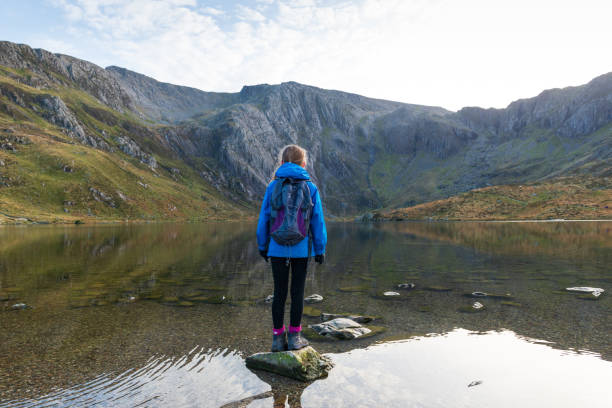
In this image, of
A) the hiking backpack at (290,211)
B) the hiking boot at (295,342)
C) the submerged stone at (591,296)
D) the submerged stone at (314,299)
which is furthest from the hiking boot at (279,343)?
the submerged stone at (591,296)

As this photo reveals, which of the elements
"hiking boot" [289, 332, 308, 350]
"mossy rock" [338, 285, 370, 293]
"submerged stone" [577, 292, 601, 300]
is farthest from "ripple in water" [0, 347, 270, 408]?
"submerged stone" [577, 292, 601, 300]

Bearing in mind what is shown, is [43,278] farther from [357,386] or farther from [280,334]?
[357,386]

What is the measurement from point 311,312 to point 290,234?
7.45 meters

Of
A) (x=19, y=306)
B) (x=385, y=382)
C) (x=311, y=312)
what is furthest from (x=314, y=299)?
(x=19, y=306)

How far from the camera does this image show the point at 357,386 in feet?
24.1

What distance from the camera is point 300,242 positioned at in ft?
→ 27.7

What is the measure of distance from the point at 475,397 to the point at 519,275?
18.8 metres

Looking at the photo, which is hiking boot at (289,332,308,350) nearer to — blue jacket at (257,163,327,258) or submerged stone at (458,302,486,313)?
blue jacket at (257,163,327,258)

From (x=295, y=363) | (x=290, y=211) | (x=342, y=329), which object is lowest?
(x=342, y=329)

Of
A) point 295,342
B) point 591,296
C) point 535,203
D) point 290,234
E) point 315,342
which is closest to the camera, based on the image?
point 290,234

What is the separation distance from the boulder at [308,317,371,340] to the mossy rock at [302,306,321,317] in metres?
1.82

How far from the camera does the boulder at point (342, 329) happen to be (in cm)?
1087

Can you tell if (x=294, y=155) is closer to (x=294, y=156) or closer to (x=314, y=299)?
(x=294, y=156)

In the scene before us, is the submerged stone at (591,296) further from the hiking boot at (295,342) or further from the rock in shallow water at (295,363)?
the hiking boot at (295,342)
